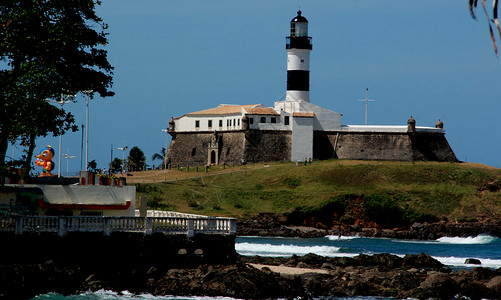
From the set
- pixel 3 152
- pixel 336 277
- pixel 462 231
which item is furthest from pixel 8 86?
pixel 462 231

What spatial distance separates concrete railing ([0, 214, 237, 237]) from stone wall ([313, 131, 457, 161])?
74.8 metres

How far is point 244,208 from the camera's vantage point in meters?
90.0

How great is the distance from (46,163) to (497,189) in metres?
67.6

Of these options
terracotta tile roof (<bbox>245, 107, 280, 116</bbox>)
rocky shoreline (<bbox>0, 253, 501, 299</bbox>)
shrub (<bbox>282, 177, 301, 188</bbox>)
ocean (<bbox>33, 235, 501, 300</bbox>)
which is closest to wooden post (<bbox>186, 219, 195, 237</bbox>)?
rocky shoreline (<bbox>0, 253, 501, 299</bbox>)

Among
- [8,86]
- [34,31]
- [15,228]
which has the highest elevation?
[34,31]

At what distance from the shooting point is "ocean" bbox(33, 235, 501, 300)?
2322 inches

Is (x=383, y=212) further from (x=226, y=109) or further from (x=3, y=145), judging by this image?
(x=3, y=145)

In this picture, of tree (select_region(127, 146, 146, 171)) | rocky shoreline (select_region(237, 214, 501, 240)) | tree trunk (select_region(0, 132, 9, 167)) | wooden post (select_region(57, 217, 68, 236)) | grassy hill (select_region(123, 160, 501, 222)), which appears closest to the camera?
wooden post (select_region(57, 217, 68, 236))

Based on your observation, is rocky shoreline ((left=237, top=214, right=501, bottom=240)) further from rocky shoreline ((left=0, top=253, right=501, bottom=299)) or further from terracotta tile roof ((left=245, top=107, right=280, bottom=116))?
rocky shoreline ((left=0, top=253, right=501, bottom=299))

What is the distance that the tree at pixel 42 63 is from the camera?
32094mm

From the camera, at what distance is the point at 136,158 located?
391ft

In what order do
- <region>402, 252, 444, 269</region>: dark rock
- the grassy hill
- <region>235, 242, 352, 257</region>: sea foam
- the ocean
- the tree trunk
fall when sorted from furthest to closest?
the grassy hill < <region>235, 242, 352, 257</region>: sea foam < the ocean < <region>402, 252, 444, 269</region>: dark rock < the tree trunk

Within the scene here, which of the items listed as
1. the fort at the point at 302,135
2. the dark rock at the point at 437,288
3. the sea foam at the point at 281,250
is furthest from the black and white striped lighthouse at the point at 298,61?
the dark rock at the point at 437,288

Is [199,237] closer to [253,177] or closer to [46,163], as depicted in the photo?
[46,163]
